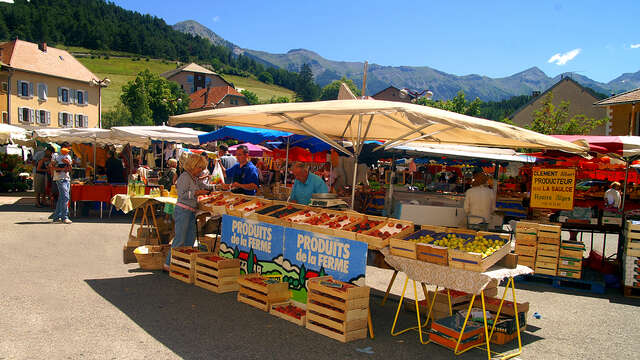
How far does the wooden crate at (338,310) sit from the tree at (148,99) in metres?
48.0

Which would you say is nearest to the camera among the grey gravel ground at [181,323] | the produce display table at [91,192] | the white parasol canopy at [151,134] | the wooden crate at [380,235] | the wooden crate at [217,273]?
the grey gravel ground at [181,323]

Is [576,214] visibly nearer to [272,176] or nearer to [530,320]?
[530,320]

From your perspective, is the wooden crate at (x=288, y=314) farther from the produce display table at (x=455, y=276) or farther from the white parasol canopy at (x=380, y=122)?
the white parasol canopy at (x=380, y=122)

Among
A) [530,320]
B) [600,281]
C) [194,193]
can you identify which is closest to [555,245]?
[600,281]

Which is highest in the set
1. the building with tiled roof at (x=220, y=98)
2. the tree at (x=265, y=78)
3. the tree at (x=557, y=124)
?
the tree at (x=265, y=78)

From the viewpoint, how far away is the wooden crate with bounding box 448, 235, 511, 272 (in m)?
4.33

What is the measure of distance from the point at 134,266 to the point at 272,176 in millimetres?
12341

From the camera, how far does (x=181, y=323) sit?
491 centimetres

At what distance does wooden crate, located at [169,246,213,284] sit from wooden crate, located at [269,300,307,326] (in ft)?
5.72

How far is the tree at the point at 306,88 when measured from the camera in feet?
485

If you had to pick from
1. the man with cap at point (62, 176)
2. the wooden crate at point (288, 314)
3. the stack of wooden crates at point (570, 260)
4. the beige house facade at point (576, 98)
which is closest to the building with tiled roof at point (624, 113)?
the beige house facade at point (576, 98)

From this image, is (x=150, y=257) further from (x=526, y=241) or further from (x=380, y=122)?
(x=526, y=241)

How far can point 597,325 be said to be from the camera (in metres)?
5.64

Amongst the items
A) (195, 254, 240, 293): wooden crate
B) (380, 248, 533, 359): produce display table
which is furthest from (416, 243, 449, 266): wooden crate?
(195, 254, 240, 293): wooden crate
